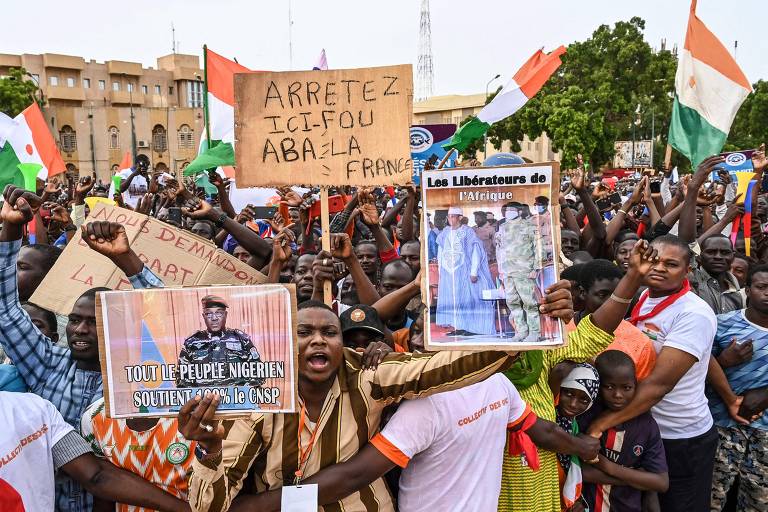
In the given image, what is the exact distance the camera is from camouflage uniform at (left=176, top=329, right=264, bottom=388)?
78.7 inches

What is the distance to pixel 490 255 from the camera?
216cm

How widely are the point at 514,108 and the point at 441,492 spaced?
5.40 metres

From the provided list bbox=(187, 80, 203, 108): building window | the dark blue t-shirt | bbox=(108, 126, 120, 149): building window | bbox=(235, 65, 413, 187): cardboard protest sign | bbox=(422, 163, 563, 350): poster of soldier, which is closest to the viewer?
bbox=(422, 163, 563, 350): poster of soldier

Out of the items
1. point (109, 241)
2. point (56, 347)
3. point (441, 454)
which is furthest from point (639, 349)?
point (56, 347)

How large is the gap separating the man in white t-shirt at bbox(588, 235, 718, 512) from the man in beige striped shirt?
122 centimetres

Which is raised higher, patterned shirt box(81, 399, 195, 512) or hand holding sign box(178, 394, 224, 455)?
hand holding sign box(178, 394, 224, 455)

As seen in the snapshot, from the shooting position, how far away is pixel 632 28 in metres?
32.4

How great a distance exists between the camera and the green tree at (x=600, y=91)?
104 feet

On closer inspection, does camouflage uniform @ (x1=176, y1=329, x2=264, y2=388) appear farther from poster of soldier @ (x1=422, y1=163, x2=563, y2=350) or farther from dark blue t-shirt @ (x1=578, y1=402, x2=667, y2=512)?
dark blue t-shirt @ (x1=578, y1=402, x2=667, y2=512)

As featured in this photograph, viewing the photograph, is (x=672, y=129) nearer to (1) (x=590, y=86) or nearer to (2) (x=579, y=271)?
(2) (x=579, y=271)

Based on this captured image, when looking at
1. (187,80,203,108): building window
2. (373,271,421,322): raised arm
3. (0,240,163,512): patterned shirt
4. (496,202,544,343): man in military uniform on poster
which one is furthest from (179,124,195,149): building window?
(496,202,544,343): man in military uniform on poster

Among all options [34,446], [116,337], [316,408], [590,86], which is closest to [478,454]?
[316,408]

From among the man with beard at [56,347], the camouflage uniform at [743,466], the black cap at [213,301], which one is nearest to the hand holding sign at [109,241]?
the man with beard at [56,347]

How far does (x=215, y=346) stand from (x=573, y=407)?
176cm
